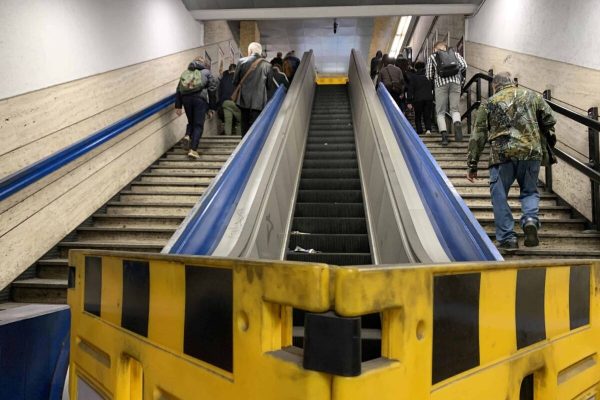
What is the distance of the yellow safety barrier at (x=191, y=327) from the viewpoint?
0.89 m

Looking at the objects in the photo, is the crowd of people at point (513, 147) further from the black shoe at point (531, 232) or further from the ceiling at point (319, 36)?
the ceiling at point (319, 36)

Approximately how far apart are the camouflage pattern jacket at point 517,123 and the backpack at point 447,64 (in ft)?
10.6

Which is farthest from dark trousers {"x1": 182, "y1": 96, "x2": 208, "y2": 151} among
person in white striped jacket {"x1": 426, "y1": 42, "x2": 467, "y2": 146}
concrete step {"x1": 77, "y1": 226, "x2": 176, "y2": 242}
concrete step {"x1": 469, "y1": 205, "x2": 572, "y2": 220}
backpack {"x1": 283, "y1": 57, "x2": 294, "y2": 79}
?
backpack {"x1": 283, "y1": 57, "x2": 294, "y2": 79}

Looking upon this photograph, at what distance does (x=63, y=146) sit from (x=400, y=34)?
16.1 m

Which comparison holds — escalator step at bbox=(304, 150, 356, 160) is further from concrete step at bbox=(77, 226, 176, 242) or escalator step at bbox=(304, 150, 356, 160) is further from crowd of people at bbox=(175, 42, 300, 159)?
concrete step at bbox=(77, 226, 176, 242)

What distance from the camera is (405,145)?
4164mm

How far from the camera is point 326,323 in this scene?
2.69 feet

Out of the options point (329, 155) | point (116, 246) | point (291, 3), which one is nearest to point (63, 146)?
point (116, 246)

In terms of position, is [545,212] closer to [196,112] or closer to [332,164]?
[332,164]

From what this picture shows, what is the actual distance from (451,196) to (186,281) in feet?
6.70

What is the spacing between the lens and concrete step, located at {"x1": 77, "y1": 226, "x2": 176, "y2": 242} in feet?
14.6

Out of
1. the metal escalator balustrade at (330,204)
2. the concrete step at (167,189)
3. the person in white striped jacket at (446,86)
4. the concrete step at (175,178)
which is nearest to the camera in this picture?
the metal escalator balustrade at (330,204)

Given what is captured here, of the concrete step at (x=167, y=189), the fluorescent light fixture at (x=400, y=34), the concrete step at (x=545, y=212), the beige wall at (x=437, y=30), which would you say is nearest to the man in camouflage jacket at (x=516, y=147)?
the concrete step at (x=545, y=212)

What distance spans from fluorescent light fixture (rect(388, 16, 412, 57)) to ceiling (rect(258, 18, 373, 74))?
1031 millimetres
